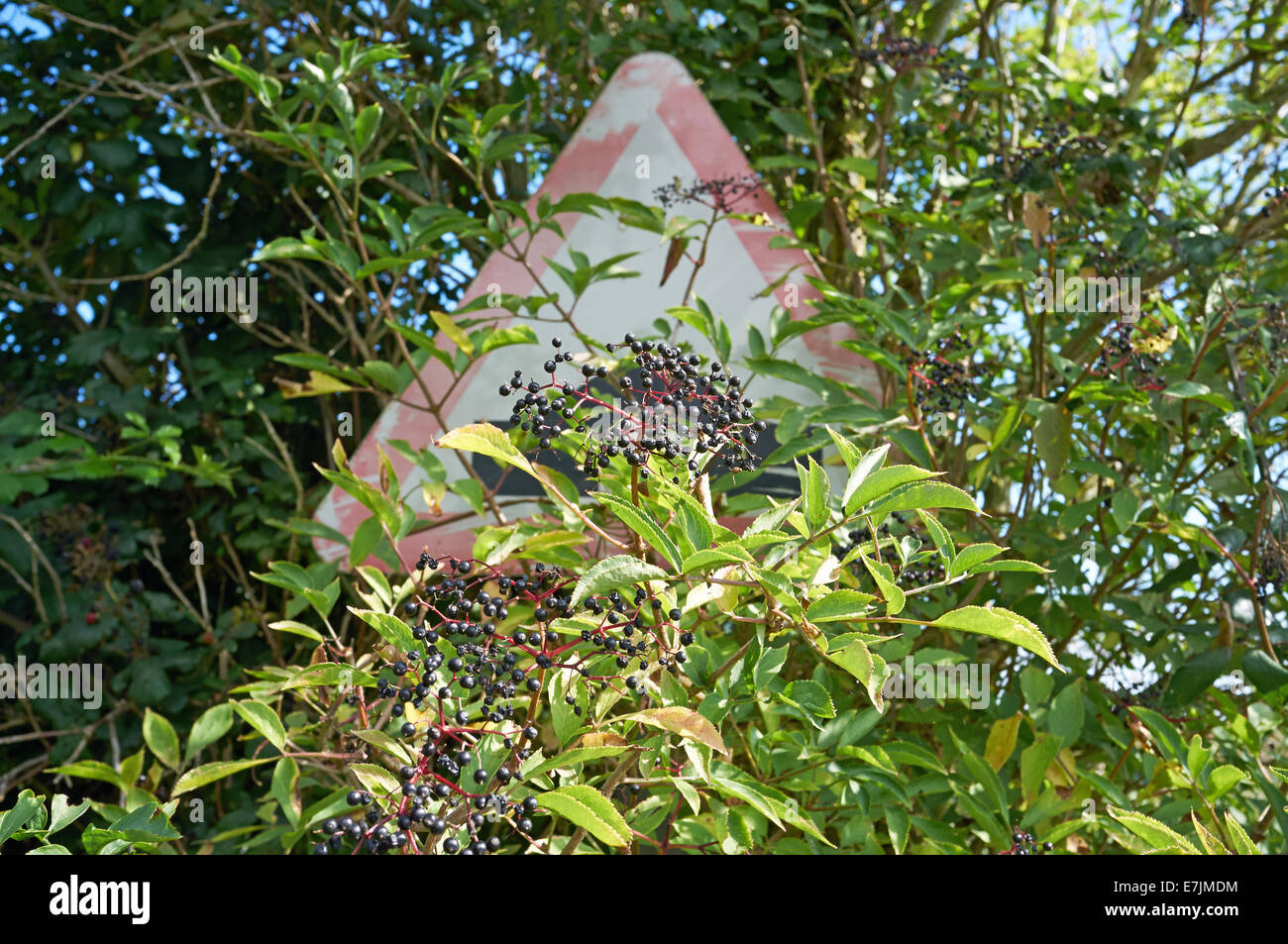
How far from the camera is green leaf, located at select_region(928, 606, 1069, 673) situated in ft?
2.74

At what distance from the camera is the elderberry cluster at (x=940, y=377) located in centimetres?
150

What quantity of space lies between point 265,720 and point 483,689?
13.4 inches

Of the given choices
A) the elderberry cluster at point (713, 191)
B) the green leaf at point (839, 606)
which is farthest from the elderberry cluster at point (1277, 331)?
the green leaf at point (839, 606)

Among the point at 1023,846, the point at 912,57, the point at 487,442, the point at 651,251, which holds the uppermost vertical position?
the point at 912,57

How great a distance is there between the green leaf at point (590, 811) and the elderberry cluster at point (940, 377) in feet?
2.82

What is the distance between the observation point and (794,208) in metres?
2.00

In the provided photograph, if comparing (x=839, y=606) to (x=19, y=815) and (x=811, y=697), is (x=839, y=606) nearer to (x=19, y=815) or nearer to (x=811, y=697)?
(x=811, y=697)

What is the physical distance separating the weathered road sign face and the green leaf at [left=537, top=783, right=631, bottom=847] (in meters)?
0.86

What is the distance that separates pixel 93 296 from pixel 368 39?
3.02 feet

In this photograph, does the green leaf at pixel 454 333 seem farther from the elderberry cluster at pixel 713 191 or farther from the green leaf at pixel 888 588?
the green leaf at pixel 888 588

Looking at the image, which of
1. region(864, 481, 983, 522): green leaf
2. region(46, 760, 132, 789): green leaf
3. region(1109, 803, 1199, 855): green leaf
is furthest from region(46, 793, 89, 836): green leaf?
region(1109, 803, 1199, 855): green leaf

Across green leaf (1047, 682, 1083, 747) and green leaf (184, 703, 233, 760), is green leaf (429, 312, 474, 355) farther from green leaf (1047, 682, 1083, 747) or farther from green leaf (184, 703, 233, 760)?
green leaf (1047, 682, 1083, 747)

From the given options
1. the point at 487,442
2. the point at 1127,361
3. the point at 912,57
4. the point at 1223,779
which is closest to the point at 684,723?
the point at 487,442

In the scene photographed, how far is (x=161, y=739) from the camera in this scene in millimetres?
1472
